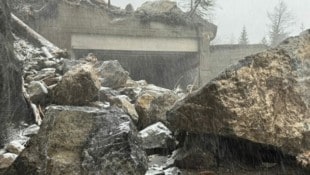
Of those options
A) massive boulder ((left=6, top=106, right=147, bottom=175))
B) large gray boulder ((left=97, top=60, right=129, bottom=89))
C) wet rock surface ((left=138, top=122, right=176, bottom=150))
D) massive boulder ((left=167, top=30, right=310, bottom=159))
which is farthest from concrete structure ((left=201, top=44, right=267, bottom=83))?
massive boulder ((left=6, top=106, right=147, bottom=175))

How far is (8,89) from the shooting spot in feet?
21.4

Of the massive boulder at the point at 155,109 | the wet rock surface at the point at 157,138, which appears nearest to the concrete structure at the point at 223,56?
the massive boulder at the point at 155,109

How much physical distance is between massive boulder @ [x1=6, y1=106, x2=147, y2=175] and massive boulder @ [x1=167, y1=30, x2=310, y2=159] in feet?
3.24

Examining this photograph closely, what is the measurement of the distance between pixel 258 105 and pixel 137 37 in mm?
11996

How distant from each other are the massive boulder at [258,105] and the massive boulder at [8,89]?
254cm

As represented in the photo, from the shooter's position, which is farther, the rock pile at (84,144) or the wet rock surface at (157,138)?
the wet rock surface at (157,138)

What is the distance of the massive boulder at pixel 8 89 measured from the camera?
6430mm

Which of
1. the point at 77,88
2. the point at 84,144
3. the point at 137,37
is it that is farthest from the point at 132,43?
the point at 84,144

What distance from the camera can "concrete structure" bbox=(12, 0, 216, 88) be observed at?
1602 cm

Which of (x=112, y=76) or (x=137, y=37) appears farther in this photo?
(x=137, y=37)

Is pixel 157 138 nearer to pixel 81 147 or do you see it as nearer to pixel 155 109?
pixel 155 109

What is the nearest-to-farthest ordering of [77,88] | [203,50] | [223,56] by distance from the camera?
1. [77,88]
2. [203,50]
3. [223,56]

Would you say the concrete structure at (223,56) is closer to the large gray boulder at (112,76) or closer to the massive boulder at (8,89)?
the large gray boulder at (112,76)

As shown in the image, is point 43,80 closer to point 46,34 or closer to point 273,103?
point 273,103
